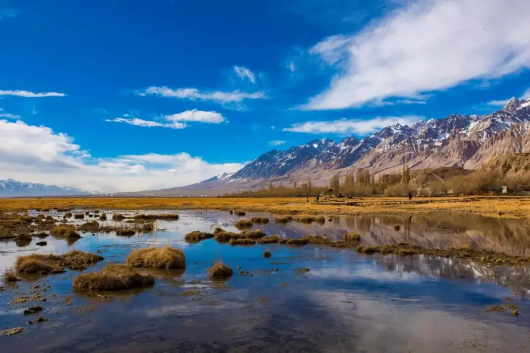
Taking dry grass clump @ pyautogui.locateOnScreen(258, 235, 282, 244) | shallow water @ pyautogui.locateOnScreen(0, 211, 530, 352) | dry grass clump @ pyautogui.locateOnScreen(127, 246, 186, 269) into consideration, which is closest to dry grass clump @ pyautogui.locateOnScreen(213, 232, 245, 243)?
dry grass clump @ pyautogui.locateOnScreen(258, 235, 282, 244)

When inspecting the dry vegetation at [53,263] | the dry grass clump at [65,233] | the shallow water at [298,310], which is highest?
the dry grass clump at [65,233]

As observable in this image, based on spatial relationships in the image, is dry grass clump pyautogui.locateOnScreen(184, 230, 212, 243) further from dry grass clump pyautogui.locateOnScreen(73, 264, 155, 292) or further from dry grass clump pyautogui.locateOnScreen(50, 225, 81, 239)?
dry grass clump pyautogui.locateOnScreen(73, 264, 155, 292)

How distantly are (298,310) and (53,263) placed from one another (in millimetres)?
16679

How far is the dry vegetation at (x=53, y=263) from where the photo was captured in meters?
21.7

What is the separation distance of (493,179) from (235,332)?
168397 millimetres

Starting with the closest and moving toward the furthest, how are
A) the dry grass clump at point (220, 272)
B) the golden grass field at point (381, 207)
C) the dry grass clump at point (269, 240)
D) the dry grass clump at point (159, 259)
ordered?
the dry grass clump at point (220, 272) < the dry grass clump at point (159, 259) < the dry grass clump at point (269, 240) < the golden grass field at point (381, 207)

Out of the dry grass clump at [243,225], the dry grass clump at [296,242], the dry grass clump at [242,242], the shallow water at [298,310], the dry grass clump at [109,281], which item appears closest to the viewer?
the shallow water at [298,310]

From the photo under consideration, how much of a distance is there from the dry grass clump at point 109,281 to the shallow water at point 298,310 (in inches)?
27.6

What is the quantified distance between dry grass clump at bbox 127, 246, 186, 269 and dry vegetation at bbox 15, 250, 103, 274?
292 centimetres

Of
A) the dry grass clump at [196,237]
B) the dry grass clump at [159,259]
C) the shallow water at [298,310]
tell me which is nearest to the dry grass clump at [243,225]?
the dry grass clump at [196,237]

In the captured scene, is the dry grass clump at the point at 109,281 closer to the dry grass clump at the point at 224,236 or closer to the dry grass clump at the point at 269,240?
the dry grass clump at the point at 269,240

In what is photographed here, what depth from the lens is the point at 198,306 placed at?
1548cm

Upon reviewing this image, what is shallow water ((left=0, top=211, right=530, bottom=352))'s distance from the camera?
11883 millimetres

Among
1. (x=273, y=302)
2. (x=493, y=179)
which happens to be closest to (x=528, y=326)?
(x=273, y=302)
